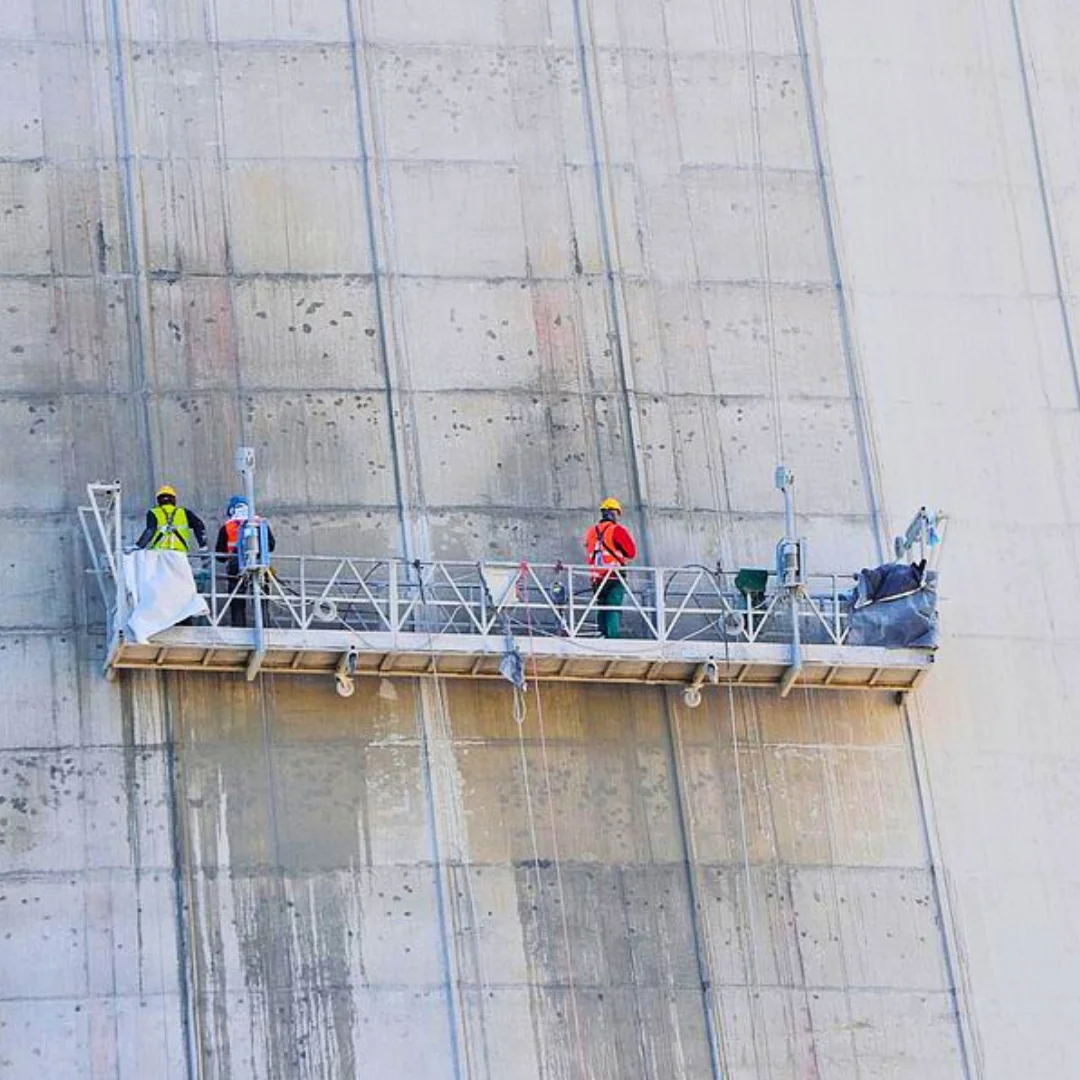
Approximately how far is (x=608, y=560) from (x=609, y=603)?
492 millimetres

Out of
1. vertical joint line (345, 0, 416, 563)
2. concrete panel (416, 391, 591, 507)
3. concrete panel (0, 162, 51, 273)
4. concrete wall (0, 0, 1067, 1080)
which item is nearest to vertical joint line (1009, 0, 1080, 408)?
concrete wall (0, 0, 1067, 1080)

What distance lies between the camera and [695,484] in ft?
121

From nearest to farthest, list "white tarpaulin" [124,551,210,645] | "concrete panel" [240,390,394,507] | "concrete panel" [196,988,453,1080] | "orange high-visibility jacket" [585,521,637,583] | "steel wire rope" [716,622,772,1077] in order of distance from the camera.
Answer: "concrete panel" [196,988,453,1080], "white tarpaulin" [124,551,210,645], "steel wire rope" [716,622,772,1077], "orange high-visibility jacket" [585,521,637,583], "concrete panel" [240,390,394,507]

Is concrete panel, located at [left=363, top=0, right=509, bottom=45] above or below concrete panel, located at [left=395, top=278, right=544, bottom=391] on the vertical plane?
above

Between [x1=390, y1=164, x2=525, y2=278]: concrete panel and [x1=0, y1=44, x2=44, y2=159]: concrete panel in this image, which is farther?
[x1=390, y1=164, x2=525, y2=278]: concrete panel

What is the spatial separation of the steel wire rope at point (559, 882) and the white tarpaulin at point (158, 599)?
3568 millimetres

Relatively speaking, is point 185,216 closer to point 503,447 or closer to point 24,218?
point 24,218

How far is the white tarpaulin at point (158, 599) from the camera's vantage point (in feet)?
110

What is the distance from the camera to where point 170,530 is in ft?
112

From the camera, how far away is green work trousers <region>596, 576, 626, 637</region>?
35031 millimetres

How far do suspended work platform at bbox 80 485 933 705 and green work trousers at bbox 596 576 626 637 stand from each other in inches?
6.5

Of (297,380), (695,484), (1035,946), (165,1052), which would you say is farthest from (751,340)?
(165,1052)

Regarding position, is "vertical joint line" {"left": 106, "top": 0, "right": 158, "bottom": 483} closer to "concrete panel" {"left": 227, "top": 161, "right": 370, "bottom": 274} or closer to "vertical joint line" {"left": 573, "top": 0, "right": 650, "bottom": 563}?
"concrete panel" {"left": 227, "top": 161, "right": 370, "bottom": 274}

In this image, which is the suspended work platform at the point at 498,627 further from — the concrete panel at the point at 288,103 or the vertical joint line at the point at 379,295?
the concrete panel at the point at 288,103
